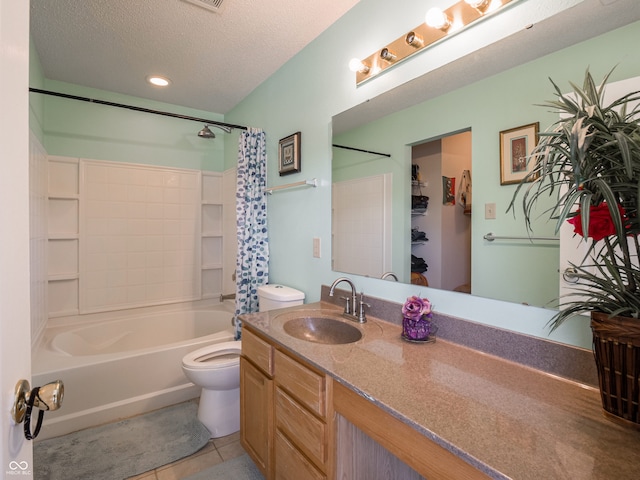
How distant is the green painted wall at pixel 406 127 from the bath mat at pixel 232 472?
3.26 ft

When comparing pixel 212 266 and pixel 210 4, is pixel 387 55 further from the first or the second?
pixel 212 266

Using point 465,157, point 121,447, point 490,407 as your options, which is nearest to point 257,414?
point 121,447

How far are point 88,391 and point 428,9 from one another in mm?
2836

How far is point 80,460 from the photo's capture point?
69.8 inches

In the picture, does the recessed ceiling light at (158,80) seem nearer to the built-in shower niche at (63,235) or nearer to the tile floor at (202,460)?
the built-in shower niche at (63,235)

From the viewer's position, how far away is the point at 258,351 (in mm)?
1506

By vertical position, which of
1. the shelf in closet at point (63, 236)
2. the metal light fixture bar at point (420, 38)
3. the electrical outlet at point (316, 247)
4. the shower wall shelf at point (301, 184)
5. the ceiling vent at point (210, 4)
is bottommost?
the electrical outlet at point (316, 247)

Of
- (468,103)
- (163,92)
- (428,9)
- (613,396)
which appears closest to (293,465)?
(613,396)

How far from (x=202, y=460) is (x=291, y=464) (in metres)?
0.85

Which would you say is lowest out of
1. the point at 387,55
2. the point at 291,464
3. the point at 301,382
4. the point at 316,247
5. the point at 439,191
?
the point at 291,464

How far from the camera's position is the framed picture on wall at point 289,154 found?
214 cm

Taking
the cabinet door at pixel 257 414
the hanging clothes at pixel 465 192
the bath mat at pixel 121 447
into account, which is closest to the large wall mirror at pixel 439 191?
the hanging clothes at pixel 465 192

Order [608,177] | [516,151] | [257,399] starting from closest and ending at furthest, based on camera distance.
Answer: [608,177] < [516,151] < [257,399]

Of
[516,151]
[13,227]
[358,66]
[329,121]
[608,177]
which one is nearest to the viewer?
[13,227]
